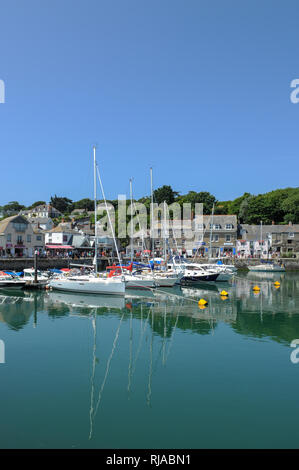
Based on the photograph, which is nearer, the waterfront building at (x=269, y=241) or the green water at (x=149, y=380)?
the green water at (x=149, y=380)

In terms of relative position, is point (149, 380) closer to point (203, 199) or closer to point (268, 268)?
point (268, 268)

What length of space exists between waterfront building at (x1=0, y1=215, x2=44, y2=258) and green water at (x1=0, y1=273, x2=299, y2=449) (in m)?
42.2

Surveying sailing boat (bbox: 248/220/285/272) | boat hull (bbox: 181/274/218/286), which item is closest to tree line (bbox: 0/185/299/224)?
sailing boat (bbox: 248/220/285/272)

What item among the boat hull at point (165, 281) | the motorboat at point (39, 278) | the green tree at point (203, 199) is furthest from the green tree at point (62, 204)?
the boat hull at point (165, 281)

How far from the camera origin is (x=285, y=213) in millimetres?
104625

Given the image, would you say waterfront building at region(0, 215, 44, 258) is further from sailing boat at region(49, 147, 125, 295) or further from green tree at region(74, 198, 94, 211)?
green tree at region(74, 198, 94, 211)

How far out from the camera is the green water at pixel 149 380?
1041 centimetres

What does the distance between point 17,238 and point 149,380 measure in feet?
197

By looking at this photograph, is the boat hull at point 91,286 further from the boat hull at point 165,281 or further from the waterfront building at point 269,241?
the waterfront building at point 269,241

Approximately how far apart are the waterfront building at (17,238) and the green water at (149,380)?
1661 inches

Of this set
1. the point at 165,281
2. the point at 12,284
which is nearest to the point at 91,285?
the point at 165,281

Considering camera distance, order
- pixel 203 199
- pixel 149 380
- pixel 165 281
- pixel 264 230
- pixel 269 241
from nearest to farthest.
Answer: pixel 149 380
pixel 165 281
pixel 269 241
pixel 264 230
pixel 203 199

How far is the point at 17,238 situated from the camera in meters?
68.5

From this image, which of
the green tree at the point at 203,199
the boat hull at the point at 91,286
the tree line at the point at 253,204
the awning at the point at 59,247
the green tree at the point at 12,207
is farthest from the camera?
the green tree at the point at 12,207
